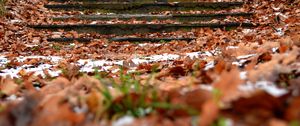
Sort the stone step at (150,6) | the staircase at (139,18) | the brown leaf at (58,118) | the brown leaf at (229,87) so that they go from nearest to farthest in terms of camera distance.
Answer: the brown leaf at (58,118), the brown leaf at (229,87), the staircase at (139,18), the stone step at (150,6)

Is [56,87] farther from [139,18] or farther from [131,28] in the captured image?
[139,18]

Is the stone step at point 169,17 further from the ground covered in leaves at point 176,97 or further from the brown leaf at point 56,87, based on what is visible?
the brown leaf at point 56,87

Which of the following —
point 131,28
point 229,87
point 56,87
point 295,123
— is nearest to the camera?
point 295,123

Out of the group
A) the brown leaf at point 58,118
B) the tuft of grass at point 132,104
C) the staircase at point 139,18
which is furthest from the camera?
the staircase at point 139,18

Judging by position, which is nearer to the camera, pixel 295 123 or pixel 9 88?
pixel 295 123

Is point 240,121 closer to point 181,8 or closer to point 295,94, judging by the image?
point 295,94

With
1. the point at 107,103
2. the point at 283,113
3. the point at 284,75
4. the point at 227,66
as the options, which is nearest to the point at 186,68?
the point at 227,66

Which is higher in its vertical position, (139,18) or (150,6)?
(150,6)

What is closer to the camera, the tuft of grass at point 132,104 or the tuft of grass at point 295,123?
the tuft of grass at point 295,123

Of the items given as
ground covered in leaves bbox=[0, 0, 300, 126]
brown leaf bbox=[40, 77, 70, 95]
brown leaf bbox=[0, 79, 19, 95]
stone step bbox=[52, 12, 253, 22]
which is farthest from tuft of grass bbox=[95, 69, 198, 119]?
stone step bbox=[52, 12, 253, 22]

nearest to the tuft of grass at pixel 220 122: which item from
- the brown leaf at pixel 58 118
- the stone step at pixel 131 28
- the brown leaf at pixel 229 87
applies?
the brown leaf at pixel 229 87

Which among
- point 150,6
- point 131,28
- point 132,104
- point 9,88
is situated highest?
point 132,104

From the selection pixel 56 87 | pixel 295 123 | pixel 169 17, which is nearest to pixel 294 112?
pixel 295 123

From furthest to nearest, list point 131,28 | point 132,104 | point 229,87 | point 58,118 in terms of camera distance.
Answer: point 131,28 < point 132,104 < point 229,87 < point 58,118
